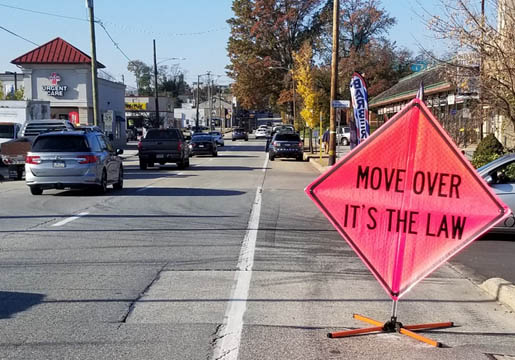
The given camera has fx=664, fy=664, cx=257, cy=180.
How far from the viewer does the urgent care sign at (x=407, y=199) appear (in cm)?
579

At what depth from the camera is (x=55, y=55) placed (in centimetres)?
5128

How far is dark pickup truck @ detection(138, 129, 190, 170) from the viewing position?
30.4m

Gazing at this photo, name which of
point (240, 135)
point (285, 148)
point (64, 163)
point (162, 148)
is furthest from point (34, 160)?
point (240, 135)

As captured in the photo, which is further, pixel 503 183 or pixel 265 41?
pixel 265 41

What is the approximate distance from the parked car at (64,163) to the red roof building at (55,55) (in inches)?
1387

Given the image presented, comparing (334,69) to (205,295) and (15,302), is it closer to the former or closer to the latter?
(205,295)

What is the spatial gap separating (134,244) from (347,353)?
18.4 feet

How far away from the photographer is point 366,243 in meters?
6.01

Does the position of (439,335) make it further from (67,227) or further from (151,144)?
(151,144)

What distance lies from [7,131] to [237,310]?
26929 millimetres

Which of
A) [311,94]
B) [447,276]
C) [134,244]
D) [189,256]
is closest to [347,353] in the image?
[447,276]

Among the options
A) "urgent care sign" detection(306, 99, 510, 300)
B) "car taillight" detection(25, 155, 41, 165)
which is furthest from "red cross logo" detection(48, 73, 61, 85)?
"urgent care sign" detection(306, 99, 510, 300)

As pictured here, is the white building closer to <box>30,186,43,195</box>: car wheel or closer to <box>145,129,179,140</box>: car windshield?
<box>145,129,179,140</box>: car windshield

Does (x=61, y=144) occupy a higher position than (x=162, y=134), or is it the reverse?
(x=61, y=144)
